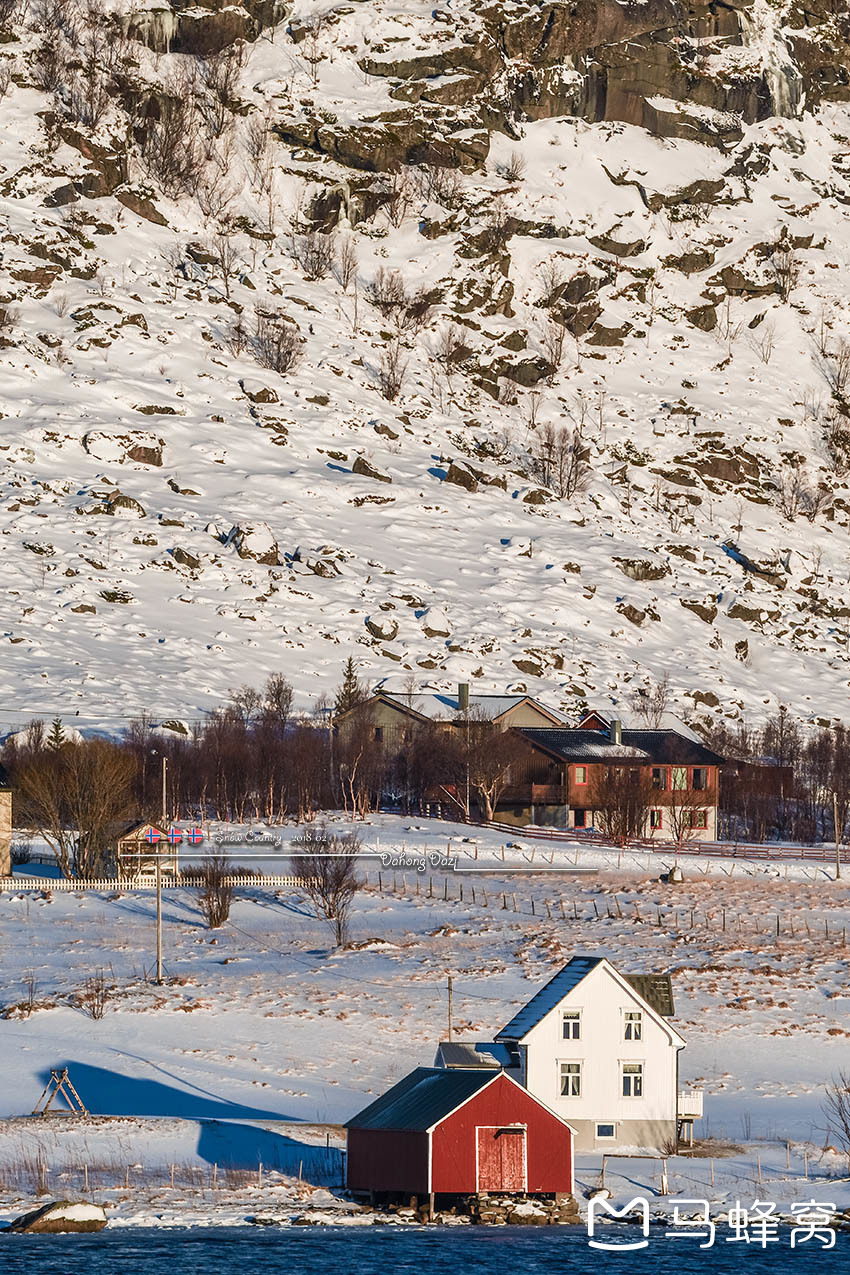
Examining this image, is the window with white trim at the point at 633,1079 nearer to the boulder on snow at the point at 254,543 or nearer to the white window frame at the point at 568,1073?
the white window frame at the point at 568,1073

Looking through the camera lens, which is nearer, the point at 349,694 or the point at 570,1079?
the point at 570,1079

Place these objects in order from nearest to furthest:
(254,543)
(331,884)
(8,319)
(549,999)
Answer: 1. (549,999)
2. (331,884)
3. (254,543)
4. (8,319)

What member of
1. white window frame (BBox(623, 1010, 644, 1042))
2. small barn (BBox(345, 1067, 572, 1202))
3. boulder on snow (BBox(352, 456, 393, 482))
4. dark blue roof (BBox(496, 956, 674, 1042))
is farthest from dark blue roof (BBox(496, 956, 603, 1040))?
boulder on snow (BBox(352, 456, 393, 482))

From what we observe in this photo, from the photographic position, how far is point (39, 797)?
85875mm

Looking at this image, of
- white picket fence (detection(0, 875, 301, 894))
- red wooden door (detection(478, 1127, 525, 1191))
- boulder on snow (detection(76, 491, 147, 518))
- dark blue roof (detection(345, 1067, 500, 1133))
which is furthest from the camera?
boulder on snow (detection(76, 491, 147, 518))

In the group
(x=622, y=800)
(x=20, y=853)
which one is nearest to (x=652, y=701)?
(x=622, y=800)

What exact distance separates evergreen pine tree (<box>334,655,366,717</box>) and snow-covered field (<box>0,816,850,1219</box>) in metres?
36.5

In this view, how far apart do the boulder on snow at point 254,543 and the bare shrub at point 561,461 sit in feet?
119

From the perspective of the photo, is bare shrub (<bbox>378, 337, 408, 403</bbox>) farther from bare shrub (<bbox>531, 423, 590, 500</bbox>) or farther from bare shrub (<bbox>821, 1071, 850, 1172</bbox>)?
bare shrub (<bbox>821, 1071, 850, 1172</bbox>)

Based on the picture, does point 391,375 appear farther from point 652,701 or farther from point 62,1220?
point 62,1220

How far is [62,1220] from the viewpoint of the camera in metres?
44.0

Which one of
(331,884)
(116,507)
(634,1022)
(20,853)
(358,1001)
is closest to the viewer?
(634,1022)

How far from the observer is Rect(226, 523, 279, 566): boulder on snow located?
155 meters

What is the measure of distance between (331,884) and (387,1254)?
111 feet
